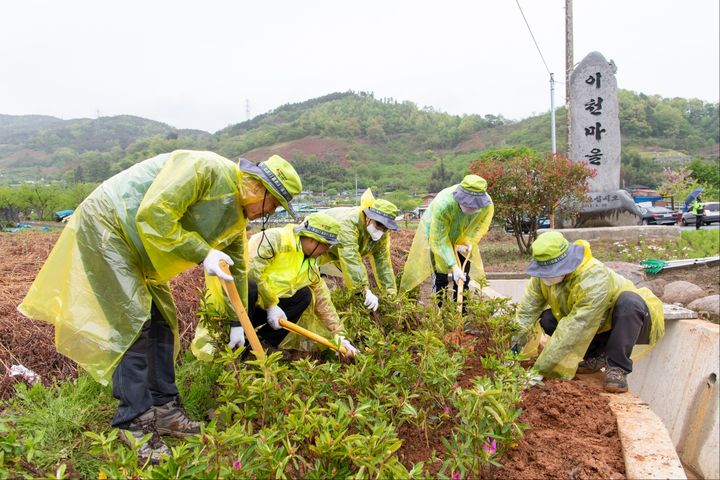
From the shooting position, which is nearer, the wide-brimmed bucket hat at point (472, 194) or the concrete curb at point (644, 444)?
the concrete curb at point (644, 444)

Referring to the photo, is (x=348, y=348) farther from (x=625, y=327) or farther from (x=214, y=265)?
(x=625, y=327)

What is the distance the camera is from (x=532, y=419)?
95.2 inches

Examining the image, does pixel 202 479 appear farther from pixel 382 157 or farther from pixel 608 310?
pixel 382 157

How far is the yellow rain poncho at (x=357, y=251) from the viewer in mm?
3850

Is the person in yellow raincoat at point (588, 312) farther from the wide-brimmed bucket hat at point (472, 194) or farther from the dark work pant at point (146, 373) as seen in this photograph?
the dark work pant at point (146, 373)

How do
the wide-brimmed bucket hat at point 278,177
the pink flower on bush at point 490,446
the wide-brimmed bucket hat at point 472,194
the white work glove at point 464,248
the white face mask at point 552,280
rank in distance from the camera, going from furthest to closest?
the white work glove at point 464,248 < the wide-brimmed bucket hat at point 472,194 < the white face mask at point 552,280 < the wide-brimmed bucket hat at point 278,177 < the pink flower on bush at point 490,446

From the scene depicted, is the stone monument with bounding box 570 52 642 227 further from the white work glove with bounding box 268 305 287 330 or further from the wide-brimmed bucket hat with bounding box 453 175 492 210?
the white work glove with bounding box 268 305 287 330

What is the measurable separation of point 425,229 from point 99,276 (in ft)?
10.2

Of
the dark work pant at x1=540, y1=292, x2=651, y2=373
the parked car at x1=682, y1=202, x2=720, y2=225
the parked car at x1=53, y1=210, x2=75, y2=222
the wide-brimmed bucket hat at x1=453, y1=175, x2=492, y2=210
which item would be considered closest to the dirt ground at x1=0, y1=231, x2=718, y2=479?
the dark work pant at x1=540, y1=292, x2=651, y2=373

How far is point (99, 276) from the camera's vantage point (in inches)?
91.2

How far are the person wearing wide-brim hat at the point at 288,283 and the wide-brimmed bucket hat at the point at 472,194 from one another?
151cm

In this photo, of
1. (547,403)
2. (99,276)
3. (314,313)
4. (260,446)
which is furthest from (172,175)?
(547,403)

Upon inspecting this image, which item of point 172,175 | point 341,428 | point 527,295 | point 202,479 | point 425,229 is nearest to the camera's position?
point 202,479

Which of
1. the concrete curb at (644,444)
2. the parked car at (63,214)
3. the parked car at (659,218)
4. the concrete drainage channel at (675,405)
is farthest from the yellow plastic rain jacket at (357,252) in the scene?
the parked car at (659,218)
